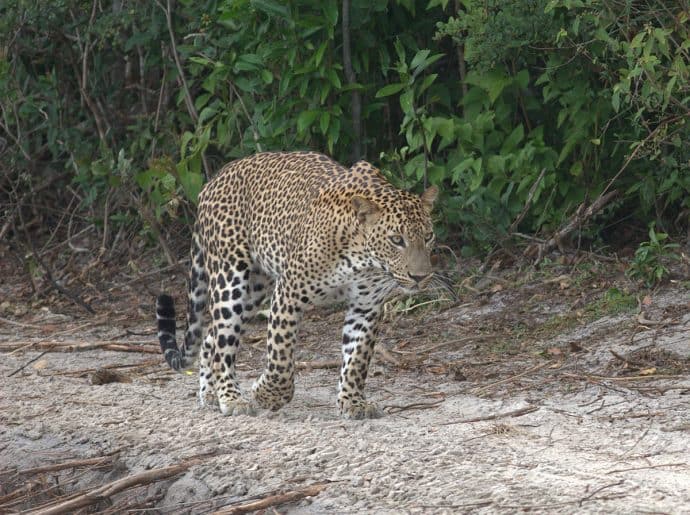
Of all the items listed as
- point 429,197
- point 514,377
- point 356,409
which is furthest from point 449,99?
point 356,409

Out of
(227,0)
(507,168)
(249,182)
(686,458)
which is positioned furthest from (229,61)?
(686,458)

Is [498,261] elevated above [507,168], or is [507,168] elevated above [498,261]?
[507,168]

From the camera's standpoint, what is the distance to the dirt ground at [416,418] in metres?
5.18

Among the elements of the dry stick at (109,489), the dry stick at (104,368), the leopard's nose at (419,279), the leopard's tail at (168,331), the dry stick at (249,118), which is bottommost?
the dry stick at (104,368)

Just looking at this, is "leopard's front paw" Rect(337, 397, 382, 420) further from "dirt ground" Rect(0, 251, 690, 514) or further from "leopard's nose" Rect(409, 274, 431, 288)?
"leopard's nose" Rect(409, 274, 431, 288)

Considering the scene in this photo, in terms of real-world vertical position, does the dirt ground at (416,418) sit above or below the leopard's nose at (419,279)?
below

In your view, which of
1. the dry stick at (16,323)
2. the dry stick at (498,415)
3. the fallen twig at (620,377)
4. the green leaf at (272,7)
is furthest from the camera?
the dry stick at (16,323)

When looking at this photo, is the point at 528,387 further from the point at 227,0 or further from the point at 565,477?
the point at 227,0

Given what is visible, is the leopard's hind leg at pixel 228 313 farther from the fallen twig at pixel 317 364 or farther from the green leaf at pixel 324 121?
the green leaf at pixel 324 121

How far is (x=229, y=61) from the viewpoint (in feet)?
32.8

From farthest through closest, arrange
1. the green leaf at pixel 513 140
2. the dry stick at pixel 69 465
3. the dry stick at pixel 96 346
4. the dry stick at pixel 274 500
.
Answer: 1. the green leaf at pixel 513 140
2. the dry stick at pixel 96 346
3. the dry stick at pixel 69 465
4. the dry stick at pixel 274 500

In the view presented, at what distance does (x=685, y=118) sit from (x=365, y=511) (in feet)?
13.7

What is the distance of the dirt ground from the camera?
17.0 ft

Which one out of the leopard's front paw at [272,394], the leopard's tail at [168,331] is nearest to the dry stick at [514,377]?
the leopard's front paw at [272,394]
